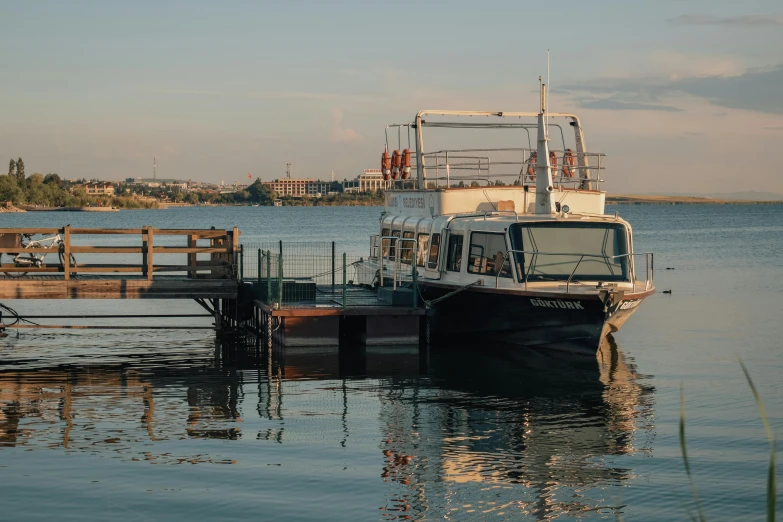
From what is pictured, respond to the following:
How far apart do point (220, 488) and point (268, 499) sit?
0.79 metres

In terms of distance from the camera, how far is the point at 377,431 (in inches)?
642

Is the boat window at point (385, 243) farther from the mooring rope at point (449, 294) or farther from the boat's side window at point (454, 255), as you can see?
the mooring rope at point (449, 294)

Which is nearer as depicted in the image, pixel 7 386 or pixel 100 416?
pixel 100 416

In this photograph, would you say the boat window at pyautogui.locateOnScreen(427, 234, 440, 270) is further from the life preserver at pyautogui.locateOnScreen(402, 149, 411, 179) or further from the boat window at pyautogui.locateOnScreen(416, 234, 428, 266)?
the life preserver at pyautogui.locateOnScreen(402, 149, 411, 179)

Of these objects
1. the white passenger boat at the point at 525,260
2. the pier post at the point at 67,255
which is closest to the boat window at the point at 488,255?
the white passenger boat at the point at 525,260

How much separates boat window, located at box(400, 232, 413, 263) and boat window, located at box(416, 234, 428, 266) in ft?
2.74

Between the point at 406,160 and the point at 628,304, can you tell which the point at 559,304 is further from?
the point at 406,160

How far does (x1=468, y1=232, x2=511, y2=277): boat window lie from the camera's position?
23.2m

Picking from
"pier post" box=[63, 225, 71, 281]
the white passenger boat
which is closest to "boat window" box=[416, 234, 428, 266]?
the white passenger boat

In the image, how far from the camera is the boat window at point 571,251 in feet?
75.1

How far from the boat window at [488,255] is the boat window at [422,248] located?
261cm

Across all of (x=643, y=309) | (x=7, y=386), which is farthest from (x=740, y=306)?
(x=7, y=386)

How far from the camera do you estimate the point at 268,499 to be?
1248 cm

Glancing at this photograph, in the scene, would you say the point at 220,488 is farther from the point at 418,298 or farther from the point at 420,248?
the point at 420,248
